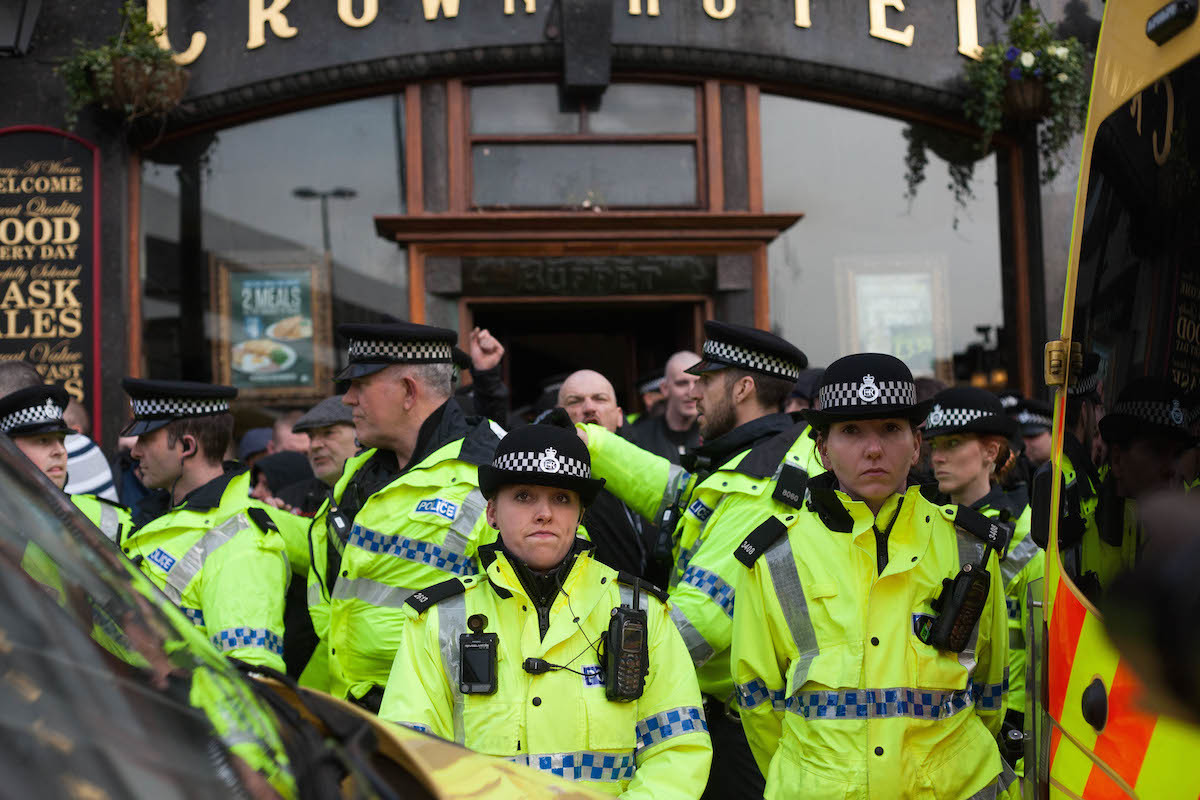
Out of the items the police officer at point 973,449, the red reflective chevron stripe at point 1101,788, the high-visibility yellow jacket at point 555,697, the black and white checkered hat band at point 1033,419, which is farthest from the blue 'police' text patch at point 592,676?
the black and white checkered hat band at point 1033,419

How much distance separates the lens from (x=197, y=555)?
432 centimetres

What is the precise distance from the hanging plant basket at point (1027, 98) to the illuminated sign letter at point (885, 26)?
2.50ft

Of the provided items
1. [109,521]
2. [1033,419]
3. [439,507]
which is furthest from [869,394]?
[1033,419]

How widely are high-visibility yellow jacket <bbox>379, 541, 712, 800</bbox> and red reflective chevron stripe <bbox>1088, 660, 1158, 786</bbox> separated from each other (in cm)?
102

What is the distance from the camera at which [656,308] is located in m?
9.02

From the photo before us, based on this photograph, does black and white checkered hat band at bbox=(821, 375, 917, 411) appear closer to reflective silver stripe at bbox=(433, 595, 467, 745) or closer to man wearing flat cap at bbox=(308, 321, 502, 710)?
reflective silver stripe at bbox=(433, 595, 467, 745)

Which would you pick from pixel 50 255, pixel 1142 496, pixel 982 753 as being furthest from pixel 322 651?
pixel 50 255

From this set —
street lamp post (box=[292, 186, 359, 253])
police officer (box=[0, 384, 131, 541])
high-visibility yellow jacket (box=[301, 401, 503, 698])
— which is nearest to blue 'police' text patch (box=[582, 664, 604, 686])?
high-visibility yellow jacket (box=[301, 401, 503, 698])

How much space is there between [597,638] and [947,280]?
6.34 metres

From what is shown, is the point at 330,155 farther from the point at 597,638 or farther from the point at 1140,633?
the point at 1140,633

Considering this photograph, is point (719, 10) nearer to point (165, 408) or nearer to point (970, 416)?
point (970, 416)

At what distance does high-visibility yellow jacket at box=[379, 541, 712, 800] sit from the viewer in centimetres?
300

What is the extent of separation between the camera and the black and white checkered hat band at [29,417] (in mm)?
4777

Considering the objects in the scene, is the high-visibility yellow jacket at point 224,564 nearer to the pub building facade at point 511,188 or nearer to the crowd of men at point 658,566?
the crowd of men at point 658,566
